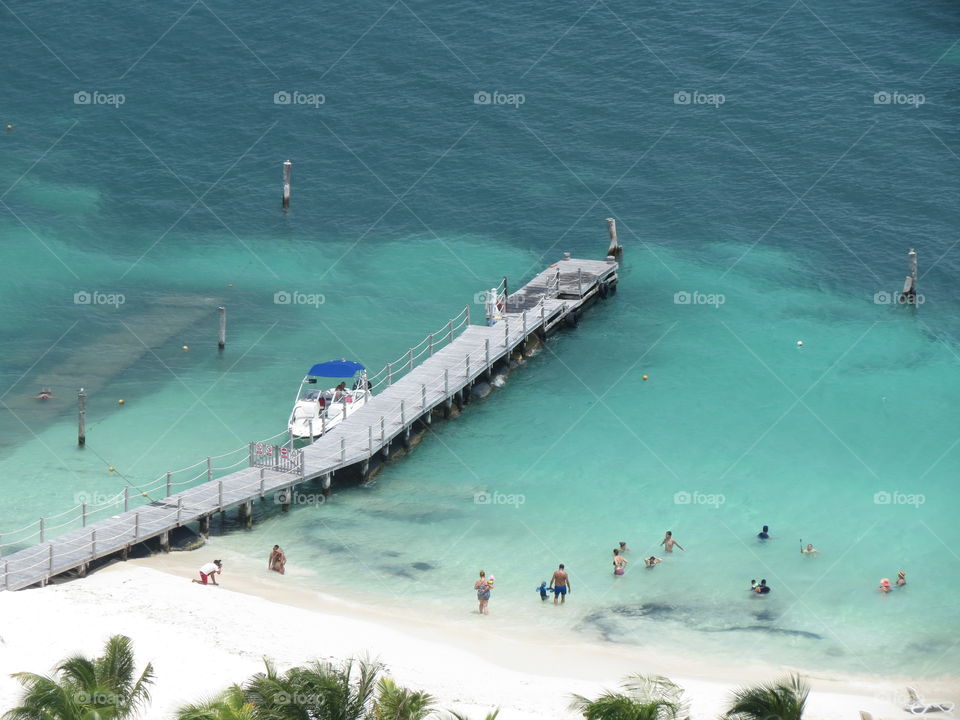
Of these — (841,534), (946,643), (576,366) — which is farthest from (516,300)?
(946,643)

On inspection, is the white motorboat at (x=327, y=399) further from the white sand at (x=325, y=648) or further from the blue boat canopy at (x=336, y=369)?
the white sand at (x=325, y=648)

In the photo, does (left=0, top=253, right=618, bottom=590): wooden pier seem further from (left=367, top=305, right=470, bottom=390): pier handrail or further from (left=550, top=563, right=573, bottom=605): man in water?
(left=550, top=563, right=573, bottom=605): man in water

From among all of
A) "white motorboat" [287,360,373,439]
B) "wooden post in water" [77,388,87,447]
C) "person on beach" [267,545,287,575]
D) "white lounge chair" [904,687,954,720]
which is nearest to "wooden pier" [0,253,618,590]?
"white motorboat" [287,360,373,439]

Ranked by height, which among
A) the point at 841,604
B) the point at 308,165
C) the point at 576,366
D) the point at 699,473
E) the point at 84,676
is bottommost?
the point at 84,676

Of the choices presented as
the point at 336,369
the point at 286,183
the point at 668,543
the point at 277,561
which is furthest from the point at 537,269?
the point at 277,561

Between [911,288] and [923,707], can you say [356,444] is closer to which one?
[923,707]

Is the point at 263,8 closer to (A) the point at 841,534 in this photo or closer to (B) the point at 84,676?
(A) the point at 841,534
